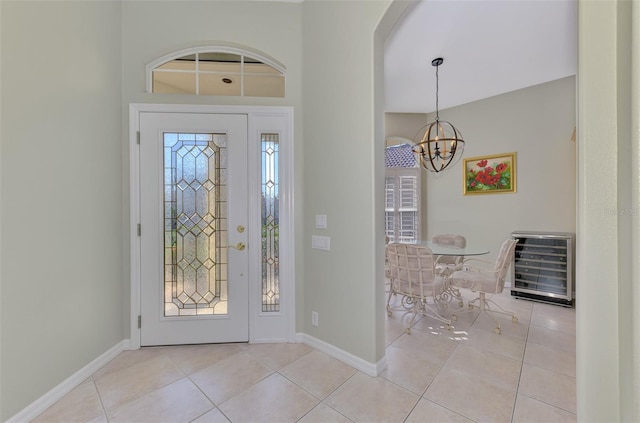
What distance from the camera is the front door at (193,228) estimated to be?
2.41m

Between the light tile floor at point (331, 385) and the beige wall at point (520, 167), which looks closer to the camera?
the light tile floor at point (331, 385)

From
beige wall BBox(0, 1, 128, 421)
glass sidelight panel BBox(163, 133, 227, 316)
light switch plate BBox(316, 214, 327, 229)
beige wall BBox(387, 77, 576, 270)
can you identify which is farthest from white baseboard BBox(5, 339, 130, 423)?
beige wall BBox(387, 77, 576, 270)

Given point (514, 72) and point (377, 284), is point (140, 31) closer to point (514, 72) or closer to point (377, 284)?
point (377, 284)

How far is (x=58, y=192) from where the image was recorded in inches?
72.4

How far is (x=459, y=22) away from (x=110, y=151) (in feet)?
11.5

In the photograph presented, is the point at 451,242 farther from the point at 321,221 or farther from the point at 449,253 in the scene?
the point at 321,221

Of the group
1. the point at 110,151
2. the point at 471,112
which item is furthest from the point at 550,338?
the point at 110,151

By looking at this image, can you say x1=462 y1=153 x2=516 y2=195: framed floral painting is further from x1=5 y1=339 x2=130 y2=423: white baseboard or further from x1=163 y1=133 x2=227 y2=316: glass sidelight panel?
x1=5 y1=339 x2=130 y2=423: white baseboard

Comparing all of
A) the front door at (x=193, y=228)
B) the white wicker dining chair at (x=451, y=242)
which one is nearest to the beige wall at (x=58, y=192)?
the front door at (x=193, y=228)

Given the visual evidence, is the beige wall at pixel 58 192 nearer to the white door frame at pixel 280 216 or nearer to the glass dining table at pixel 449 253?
the white door frame at pixel 280 216

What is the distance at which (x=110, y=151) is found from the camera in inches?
89.1

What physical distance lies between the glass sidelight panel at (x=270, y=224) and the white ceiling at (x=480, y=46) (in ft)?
6.03

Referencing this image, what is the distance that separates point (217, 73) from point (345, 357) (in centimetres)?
287

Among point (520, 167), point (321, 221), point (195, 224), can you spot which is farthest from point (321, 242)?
point (520, 167)
